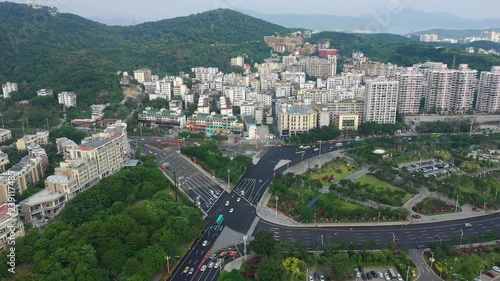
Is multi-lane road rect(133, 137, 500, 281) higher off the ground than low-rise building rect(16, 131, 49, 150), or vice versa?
low-rise building rect(16, 131, 49, 150)

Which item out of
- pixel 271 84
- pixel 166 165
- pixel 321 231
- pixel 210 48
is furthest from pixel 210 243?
pixel 210 48

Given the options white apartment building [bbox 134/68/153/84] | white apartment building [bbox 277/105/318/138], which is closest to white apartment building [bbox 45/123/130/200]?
white apartment building [bbox 277/105/318/138]

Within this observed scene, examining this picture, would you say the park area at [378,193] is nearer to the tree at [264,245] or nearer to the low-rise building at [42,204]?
the tree at [264,245]

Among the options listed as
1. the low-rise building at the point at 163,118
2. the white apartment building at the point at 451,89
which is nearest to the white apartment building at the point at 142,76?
the low-rise building at the point at 163,118

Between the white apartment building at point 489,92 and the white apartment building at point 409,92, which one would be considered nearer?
the white apartment building at point 409,92

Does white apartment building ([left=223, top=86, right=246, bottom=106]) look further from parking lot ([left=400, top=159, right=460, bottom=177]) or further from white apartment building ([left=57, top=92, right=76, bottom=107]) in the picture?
parking lot ([left=400, top=159, right=460, bottom=177])

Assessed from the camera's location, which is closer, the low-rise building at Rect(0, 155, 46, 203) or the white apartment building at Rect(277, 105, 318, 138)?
the low-rise building at Rect(0, 155, 46, 203)

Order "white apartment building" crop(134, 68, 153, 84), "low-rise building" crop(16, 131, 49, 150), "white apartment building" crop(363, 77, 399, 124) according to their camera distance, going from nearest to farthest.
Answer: "low-rise building" crop(16, 131, 49, 150) < "white apartment building" crop(363, 77, 399, 124) < "white apartment building" crop(134, 68, 153, 84)
